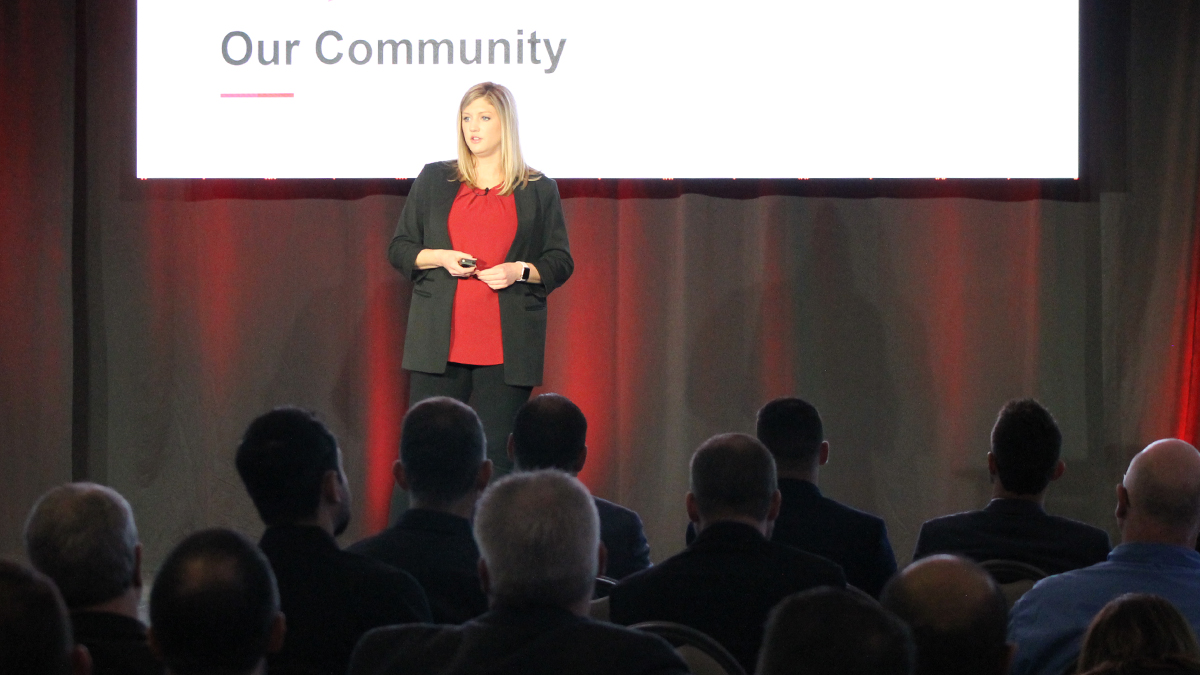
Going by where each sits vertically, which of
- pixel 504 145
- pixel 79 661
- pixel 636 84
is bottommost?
pixel 79 661

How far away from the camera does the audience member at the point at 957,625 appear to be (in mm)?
1298

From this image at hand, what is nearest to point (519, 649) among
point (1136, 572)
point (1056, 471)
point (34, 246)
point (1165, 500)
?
point (1136, 572)

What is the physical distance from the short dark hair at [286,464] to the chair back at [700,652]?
68 centimetres

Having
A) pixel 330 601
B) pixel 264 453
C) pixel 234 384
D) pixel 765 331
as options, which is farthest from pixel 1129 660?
pixel 234 384

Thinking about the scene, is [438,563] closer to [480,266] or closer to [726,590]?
[726,590]

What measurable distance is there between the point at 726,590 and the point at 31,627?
3.41 feet

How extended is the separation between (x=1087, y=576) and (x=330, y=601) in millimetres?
1200

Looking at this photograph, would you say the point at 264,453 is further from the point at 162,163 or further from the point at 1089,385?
the point at 1089,385

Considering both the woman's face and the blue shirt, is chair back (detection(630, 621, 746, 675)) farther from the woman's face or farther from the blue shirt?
the woman's face

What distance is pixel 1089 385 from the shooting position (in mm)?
4547

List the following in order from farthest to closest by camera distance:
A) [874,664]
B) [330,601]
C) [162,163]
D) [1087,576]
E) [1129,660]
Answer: [162,163]
[1087,576]
[330,601]
[1129,660]
[874,664]

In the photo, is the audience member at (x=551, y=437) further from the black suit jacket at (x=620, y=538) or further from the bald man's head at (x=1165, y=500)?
the bald man's head at (x=1165, y=500)

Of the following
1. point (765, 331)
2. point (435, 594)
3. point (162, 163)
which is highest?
point (162, 163)

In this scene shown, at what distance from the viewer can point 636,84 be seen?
172 inches
